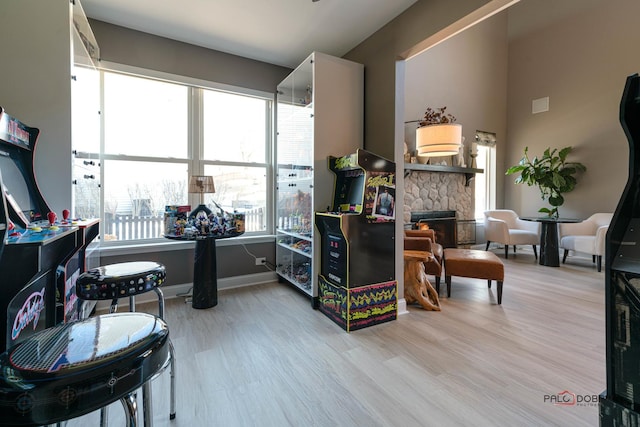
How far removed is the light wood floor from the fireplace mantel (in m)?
2.46

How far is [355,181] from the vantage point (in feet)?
9.20

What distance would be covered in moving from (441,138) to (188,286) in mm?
3312

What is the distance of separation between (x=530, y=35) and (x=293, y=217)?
21.5ft

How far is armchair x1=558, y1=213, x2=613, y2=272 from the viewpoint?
161 inches

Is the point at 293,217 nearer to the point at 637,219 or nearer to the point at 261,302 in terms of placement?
the point at 261,302

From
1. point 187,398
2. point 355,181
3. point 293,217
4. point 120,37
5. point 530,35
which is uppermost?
point 530,35

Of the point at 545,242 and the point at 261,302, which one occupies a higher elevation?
the point at 545,242

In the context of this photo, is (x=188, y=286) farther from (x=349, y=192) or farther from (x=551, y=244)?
(x=551, y=244)

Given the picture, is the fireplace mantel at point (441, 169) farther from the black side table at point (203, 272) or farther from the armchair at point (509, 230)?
the black side table at point (203, 272)

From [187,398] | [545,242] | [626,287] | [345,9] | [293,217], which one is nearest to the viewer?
[626,287]

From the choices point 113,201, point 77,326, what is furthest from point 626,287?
point 113,201

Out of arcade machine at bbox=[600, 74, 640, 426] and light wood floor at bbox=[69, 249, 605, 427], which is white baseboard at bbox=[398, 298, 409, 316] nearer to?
light wood floor at bbox=[69, 249, 605, 427]

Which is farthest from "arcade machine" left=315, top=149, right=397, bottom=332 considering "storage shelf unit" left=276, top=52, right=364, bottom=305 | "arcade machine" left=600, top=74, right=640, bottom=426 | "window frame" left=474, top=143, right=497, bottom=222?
"window frame" left=474, top=143, right=497, bottom=222

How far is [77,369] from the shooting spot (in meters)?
0.62
